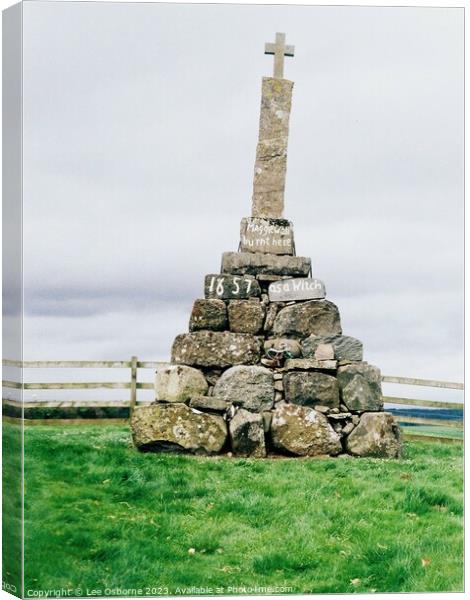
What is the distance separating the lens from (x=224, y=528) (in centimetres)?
808

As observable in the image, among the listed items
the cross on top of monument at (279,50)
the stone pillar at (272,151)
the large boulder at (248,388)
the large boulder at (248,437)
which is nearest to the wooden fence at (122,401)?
the large boulder at (248,388)

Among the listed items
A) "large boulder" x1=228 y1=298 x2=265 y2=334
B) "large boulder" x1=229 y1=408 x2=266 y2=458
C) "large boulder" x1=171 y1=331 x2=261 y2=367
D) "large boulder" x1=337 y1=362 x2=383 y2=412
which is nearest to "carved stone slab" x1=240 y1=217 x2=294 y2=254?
"large boulder" x1=228 y1=298 x2=265 y2=334

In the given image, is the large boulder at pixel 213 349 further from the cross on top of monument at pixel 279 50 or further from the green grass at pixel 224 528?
the cross on top of monument at pixel 279 50

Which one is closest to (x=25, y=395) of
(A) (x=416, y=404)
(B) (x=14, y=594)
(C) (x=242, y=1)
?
(B) (x=14, y=594)

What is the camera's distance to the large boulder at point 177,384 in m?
10.4

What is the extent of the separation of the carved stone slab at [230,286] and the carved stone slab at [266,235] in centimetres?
33

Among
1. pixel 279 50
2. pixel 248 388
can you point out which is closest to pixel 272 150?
pixel 279 50

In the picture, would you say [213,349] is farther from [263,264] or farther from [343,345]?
[343,345]

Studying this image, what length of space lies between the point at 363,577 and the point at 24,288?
335 cm

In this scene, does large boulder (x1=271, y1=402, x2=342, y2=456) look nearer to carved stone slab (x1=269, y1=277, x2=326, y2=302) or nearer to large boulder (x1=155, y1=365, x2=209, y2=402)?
large boulder (x1=155, y1=365, x2=209, y2=402)

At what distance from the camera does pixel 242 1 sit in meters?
8.12

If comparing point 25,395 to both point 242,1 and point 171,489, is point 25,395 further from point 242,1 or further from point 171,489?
point 242,1

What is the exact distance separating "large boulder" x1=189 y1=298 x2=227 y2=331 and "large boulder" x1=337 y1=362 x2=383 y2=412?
1368 mm

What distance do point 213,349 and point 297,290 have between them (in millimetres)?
1083
